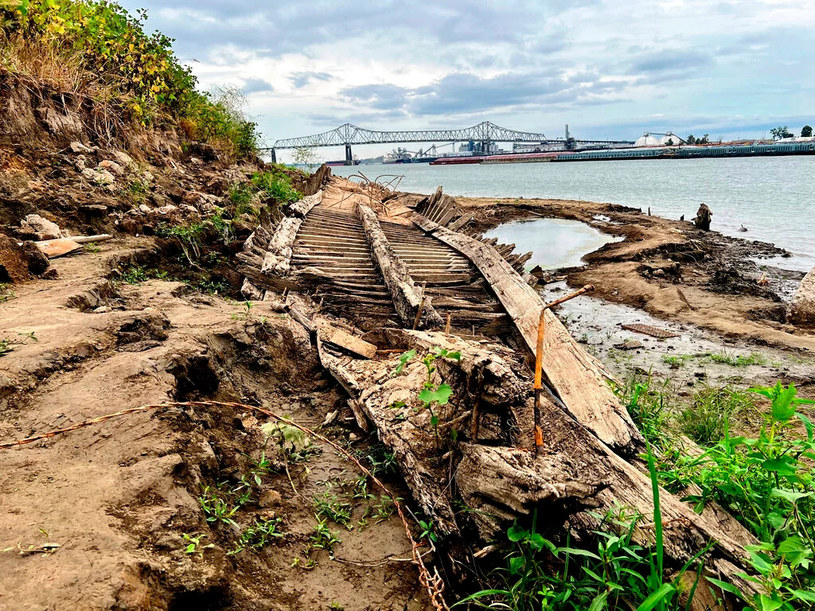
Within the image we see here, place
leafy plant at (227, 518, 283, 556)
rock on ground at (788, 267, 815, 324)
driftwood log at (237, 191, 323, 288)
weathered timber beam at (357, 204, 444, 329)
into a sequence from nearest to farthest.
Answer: leafy plant at (227, 518, 283, 556)
weathered timber beam at (357, 204, 444, 329)
driftwood log at (237, 191, 323, 288)
rock on ground at (788, 267, 815, 324)

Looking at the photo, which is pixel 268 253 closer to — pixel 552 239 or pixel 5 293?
pixel 5 293

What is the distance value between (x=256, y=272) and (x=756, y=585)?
4.90m

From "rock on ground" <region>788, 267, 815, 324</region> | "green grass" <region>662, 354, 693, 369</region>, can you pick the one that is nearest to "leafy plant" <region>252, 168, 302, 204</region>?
"green grass" <region>662, 354, 693, 369</region>

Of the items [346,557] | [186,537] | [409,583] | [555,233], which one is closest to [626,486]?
[409,583]

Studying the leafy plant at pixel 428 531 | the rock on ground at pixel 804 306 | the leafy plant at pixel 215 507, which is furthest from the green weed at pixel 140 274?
the rock on ground at pixel 804 306

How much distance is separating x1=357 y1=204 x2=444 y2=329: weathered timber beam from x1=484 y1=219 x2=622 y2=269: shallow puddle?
6.13m

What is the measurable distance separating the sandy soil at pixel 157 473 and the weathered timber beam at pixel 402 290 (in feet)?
3.30

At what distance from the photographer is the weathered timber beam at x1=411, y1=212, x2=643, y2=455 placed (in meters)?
2.70

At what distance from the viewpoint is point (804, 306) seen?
728 cm

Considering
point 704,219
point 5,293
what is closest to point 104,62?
point 5,293

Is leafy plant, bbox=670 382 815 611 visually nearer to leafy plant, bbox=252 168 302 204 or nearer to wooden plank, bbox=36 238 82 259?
wooden plank, bbox=36 238 82 259

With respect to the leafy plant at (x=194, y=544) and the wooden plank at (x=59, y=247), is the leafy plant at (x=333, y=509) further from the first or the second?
the wooden plank at (x=59, y=247)

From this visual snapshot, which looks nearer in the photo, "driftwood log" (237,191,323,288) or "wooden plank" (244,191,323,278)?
"driftwood log" (237,191,323,288)

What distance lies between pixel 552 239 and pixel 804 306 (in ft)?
28.4
